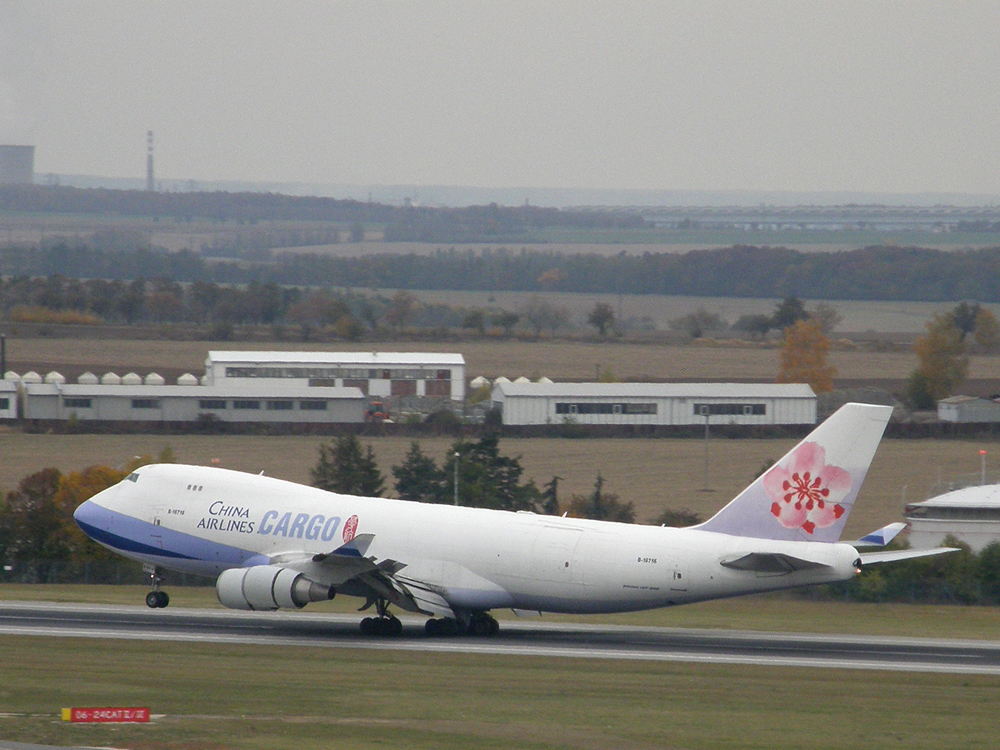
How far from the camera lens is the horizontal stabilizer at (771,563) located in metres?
35.0

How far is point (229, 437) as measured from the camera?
92.2 m

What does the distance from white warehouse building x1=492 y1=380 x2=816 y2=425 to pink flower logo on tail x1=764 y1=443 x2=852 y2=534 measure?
198 ft

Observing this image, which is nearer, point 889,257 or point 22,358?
point 22,358

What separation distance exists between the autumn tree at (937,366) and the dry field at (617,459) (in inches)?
697

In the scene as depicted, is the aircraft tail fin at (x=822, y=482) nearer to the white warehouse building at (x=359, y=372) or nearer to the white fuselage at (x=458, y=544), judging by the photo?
the white fuselage at (x=458, y=544)

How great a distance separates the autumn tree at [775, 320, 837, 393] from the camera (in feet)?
384

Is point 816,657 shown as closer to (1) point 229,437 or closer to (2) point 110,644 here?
(2) point 110,644

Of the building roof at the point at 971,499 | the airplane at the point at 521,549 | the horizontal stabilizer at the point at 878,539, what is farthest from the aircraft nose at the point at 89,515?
the building roof at the point at 971,499

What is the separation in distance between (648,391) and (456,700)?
72.8m

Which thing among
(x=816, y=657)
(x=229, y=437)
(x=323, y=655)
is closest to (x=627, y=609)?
(x=816, y=657)

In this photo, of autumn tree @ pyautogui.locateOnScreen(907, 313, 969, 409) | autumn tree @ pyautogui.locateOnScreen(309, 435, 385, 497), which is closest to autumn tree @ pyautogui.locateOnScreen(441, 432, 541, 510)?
autumn tree @ pyautogui.locateOnScreen(309, 435, 385, 497)

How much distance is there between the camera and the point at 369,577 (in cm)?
3759

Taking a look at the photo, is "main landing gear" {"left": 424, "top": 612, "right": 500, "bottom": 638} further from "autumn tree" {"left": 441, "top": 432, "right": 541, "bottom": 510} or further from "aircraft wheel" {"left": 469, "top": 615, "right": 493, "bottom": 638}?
"autumn tree" {"left": 441, "top": 432, "right": 541, "bottom": 510}

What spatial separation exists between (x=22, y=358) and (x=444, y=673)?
102512 mm
